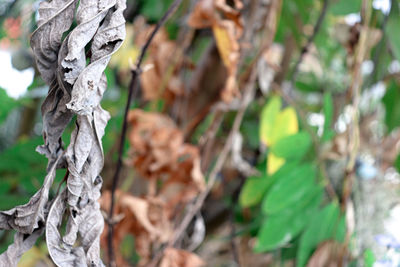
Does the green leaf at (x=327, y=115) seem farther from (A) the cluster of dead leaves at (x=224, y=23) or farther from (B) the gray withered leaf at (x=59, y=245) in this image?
(B) the gray withered leaf at (x=59, y=245)

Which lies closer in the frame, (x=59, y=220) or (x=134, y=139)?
A: (x=59, y=220)

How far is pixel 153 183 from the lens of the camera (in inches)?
22.6

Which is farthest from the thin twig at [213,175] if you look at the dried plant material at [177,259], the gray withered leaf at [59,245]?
the gray withered leaf at [59,245]

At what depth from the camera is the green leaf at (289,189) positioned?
0.59 m

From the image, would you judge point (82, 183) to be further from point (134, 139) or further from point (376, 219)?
point (376, 219)

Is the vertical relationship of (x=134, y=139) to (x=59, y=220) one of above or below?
below

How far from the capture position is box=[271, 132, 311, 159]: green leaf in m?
0.64

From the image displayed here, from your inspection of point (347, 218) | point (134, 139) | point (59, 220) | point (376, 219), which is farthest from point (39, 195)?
point (376, 219)

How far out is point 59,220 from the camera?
290mm

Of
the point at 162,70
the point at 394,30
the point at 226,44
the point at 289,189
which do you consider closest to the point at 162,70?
the point at 162,70

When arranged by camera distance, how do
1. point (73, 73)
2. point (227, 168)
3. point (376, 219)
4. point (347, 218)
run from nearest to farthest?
point (73, 73) → point (347, 218) → point (376, 219) → point (227, 168)

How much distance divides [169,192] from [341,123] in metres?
0.42

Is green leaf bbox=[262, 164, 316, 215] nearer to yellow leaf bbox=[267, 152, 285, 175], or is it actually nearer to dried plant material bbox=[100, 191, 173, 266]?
yellow leaf bbox=[267, 152, 285, 175]


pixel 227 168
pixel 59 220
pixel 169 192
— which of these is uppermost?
pixel 59 220
